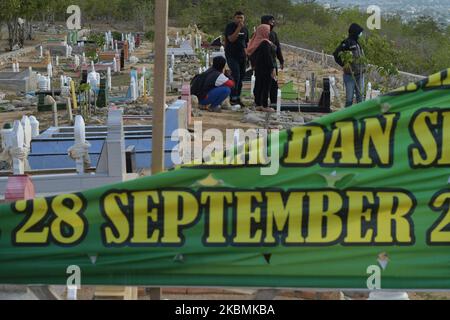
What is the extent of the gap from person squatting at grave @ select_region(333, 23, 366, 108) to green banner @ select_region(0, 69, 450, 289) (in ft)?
27.1

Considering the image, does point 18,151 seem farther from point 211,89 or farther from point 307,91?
point 307,91

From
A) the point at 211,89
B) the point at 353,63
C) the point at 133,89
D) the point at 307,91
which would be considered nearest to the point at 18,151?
the point at 353,63

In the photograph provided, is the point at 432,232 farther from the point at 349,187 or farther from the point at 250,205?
the point at 250,205

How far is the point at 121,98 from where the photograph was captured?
1559 cm

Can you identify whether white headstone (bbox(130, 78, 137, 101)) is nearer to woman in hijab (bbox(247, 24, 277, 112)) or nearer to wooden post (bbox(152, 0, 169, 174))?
woman in hijab (bbox(247, 24, 277, 112))

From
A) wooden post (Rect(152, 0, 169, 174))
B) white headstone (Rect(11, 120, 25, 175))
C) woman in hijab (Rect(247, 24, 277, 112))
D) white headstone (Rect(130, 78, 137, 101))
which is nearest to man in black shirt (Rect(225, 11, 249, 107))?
woman in hijab (Rect(247, 24, 277, 112))

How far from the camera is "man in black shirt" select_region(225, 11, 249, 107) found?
12703mm

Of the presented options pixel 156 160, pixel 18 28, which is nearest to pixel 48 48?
pixel 18 28

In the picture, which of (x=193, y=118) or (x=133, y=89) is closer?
(x=193, y=118)

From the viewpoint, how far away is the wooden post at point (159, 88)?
3877mm

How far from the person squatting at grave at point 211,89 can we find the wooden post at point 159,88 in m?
8.74

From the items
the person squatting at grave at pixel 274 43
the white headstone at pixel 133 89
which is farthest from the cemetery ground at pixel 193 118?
the person squatting at grave at pixel 274 43

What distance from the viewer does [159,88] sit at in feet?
12.8

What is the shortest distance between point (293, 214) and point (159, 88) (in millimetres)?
960
